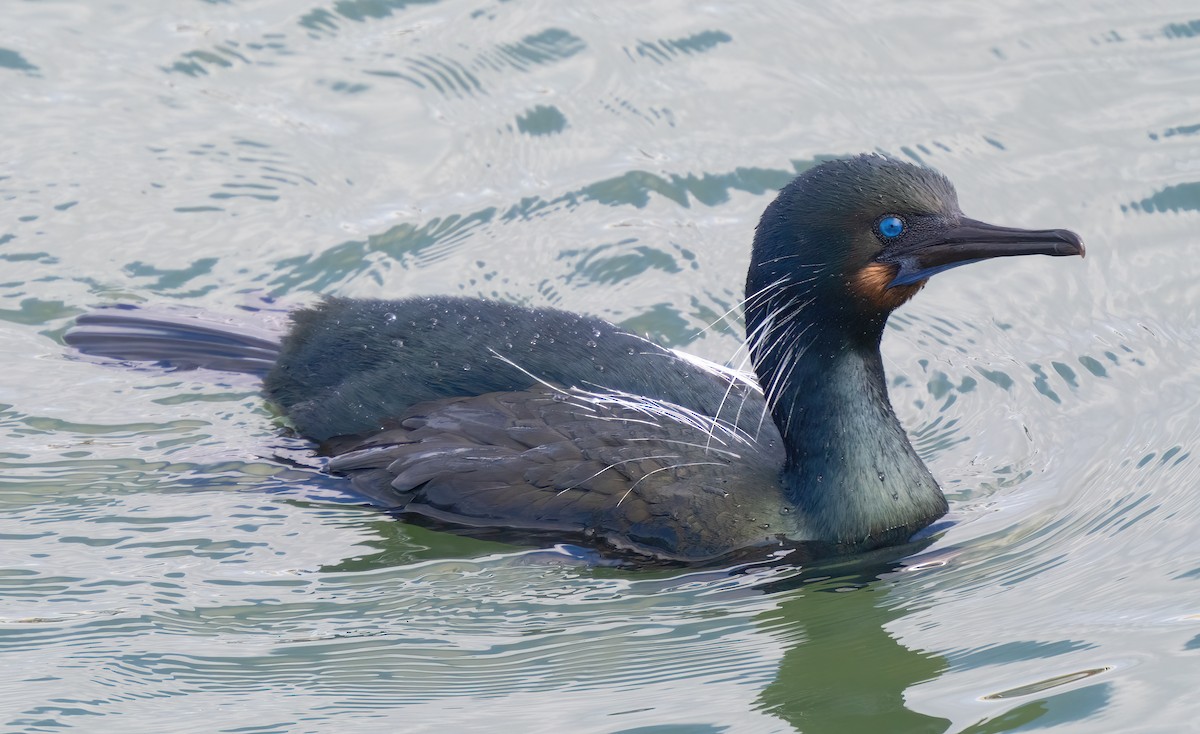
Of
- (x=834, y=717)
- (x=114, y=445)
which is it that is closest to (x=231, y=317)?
(x=114, y=445)

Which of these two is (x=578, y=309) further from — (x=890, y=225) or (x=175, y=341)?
(x=890, y=225)

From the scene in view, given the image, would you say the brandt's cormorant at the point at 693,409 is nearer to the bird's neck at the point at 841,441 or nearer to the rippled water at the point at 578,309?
the bird's neck at the point at 841,441

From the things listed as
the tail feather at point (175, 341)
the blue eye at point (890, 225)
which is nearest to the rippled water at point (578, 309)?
the tail feather at point (175, 341)

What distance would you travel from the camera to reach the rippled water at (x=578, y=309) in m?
5.56

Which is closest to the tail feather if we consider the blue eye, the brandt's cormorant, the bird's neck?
the brandt's cormorant

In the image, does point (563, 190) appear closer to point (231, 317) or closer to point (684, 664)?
point (231, 317)

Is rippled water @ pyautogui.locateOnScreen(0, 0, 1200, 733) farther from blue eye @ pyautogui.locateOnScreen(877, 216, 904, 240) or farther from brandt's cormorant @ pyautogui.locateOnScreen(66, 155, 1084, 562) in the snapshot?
blue eye @ pyautogui.locateOnScreen(877, 216, 904, 240)

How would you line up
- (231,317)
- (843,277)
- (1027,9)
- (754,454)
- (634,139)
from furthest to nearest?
1. (1027,9)
2. (634,139)
3. (231,317)
4. (754,454)
5. (843,277)

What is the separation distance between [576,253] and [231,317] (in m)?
1.69

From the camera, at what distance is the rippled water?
5.56 meters

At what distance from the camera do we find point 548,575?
6.16 m

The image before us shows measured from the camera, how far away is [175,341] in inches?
291

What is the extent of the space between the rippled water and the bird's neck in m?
0.19

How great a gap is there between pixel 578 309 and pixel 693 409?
1.58 m
